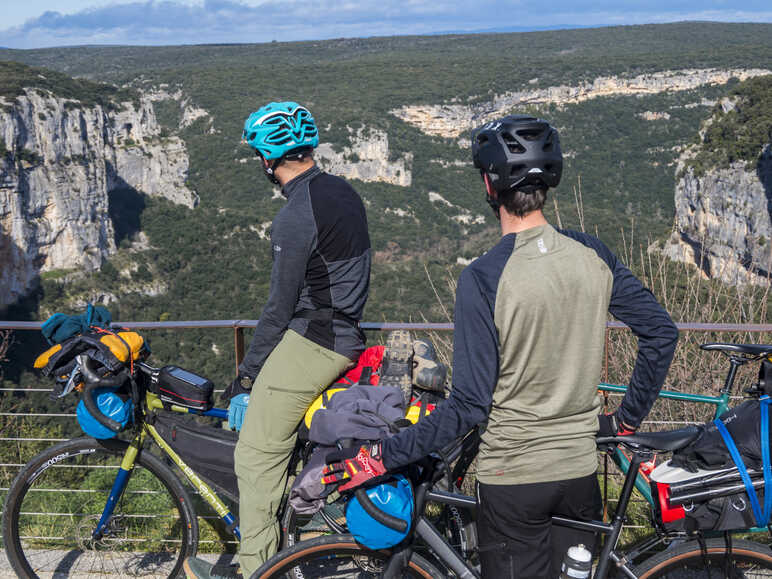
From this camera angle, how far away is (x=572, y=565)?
204cm

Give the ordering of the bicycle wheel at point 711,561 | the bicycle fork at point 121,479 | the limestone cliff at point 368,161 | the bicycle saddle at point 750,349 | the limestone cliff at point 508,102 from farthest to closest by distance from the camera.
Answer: the limestone cliff at point 508,102 < the limestone cliff at point 368,161 < the bicycle fork at point 121,479 < the bicycle saddle at point 750,349 < the bicycle wheel at point 711,561

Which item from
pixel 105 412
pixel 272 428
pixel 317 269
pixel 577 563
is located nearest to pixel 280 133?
pixel 317 269

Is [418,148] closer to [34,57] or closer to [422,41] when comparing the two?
[422,41]

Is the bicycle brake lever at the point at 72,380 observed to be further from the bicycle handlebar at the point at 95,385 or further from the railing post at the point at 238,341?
the railing post at the point at 238,341

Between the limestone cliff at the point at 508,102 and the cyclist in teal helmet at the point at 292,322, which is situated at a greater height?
the cyclist in teal helmet at the point at 292,322

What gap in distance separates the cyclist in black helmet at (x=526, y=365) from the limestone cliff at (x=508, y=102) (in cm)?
9053

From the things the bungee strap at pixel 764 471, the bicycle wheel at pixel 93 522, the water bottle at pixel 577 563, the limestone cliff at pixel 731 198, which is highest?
the bungee strap at pixel 764 471

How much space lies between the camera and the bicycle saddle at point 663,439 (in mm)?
2152

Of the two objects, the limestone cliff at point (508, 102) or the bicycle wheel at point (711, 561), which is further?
the limestone cliff at point (508, 102)

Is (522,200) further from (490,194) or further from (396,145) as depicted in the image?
(396,145)

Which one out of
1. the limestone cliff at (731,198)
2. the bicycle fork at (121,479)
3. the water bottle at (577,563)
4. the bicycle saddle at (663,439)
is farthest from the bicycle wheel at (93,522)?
the limestone cliff at (731,198)

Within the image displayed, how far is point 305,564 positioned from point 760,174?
145 feet

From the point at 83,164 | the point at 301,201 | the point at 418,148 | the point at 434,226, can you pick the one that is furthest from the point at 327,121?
the point at 301,201

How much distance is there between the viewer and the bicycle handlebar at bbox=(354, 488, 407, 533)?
2.04 meters
